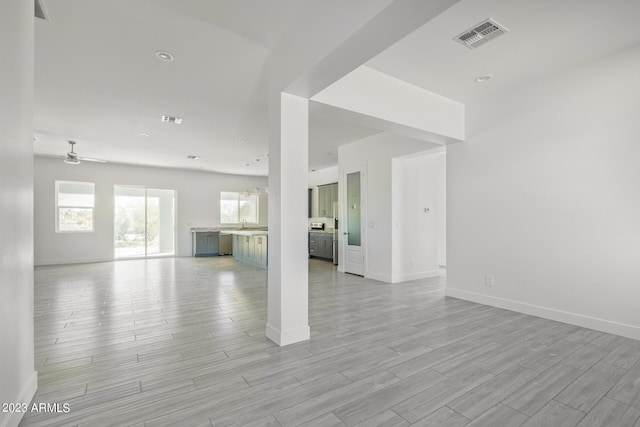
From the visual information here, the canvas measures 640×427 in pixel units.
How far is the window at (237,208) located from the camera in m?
11.0

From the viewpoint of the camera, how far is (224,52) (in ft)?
9.84

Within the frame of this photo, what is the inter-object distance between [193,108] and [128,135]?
2363 mm

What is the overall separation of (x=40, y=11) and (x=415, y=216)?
225 inches

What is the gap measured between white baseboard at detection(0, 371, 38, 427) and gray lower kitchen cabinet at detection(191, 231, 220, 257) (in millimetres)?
8035

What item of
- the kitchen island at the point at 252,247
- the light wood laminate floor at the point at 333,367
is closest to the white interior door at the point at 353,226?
the kitchen island at the point at 252,247

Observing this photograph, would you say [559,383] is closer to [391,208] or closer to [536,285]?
[536,285]

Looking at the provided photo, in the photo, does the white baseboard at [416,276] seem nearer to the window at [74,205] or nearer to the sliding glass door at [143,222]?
the sliding glass door at [143,222]

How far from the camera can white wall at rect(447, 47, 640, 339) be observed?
3.07m

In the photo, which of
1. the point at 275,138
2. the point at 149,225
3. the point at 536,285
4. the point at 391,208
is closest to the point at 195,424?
the point at 275,138

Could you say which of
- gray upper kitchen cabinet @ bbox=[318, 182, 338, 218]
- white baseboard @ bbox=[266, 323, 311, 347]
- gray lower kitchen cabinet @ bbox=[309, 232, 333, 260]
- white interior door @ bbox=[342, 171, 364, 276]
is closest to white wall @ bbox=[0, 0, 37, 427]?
white baseboard @ bbox=[266, 323, 311, 347]

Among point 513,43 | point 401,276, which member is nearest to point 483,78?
point 513,43

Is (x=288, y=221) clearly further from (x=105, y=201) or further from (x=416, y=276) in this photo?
(x=105, y=201)

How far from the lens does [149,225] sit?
954 cm

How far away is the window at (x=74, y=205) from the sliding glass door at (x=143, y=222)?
65 centimetres
